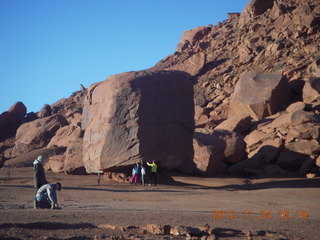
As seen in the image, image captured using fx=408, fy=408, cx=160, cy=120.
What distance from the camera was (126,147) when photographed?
1648 cm

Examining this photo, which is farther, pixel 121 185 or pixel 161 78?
pixel 161 78

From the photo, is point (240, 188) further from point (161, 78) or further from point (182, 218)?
point (182, 218)

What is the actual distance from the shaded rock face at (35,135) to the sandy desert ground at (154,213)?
17076 millimetres

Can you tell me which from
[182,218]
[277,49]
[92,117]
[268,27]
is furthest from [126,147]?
[268,27]

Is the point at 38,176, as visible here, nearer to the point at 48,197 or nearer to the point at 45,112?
the point at 48,197

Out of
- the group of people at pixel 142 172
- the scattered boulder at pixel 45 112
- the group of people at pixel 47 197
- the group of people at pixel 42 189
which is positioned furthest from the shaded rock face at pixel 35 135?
the group of people at pixel 47 197

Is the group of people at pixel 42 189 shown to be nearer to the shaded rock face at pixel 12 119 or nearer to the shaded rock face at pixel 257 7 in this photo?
the shaded rock face at pixel 12 119

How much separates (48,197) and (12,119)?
39429mm

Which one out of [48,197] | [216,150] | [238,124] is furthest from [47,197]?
[238,124]

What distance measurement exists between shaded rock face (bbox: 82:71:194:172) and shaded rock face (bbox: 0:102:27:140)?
29201 millimetres

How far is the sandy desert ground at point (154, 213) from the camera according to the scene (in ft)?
21.7

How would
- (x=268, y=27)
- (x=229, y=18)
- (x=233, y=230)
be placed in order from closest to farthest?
(x=233, y=230)
(x=268, y=27)
(x=229, y=18)

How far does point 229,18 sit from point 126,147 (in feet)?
172

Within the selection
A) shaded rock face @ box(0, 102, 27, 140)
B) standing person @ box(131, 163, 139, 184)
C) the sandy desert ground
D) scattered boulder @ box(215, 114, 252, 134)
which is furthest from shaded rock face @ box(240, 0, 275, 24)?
standing person @ box(131, 163, 139, 184)
